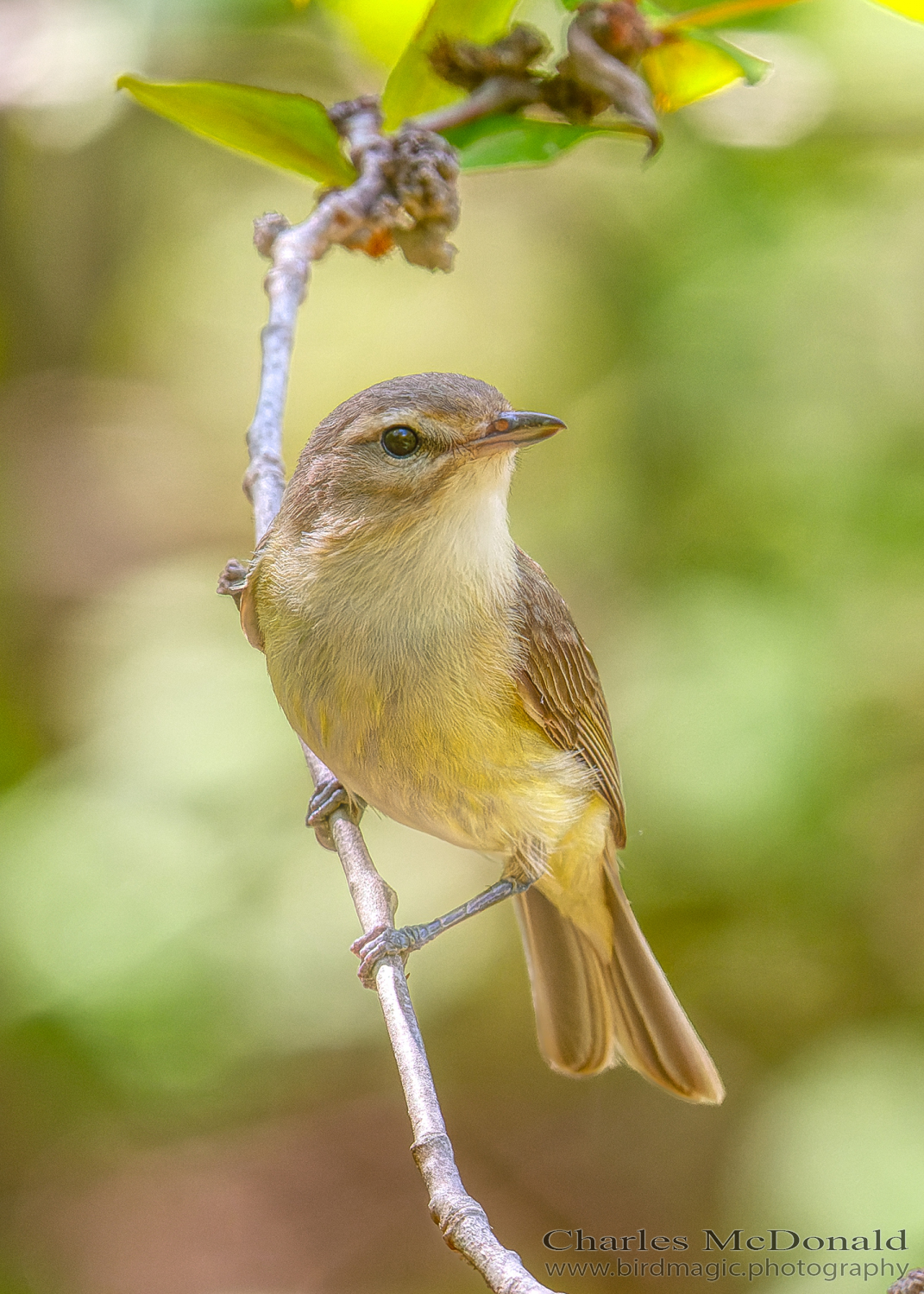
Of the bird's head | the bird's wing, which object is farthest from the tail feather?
the bird's head

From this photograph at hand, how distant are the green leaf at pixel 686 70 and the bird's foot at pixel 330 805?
1672 mm

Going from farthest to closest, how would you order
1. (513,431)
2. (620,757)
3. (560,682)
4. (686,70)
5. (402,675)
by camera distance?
(620,757) < (686,70) < (560,682) < (402,675) < (513,431)

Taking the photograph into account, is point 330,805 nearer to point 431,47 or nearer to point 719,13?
point 431,47

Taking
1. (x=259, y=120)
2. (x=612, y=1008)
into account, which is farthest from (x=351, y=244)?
(x=612, y=1008)


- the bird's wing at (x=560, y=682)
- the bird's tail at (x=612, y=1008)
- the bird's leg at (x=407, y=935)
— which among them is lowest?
the bird's tail at (x=612, y=1008)

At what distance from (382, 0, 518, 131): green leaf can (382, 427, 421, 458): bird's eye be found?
887mm

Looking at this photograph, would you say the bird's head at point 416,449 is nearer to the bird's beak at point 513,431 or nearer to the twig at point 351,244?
the bird's beak at point 513,431

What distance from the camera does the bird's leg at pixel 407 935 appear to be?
207cm

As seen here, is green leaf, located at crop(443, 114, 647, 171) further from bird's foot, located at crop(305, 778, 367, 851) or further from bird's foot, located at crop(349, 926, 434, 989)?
bird's foot, located at crop(349, 926, 434, 989)

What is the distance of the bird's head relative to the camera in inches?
81.8

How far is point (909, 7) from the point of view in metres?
2.22

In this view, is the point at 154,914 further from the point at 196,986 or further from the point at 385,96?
the point at 385,96

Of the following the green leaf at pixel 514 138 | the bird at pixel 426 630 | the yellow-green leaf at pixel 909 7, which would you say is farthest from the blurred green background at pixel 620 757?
the bird at pixel 426 630

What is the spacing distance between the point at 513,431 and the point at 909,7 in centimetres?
112
